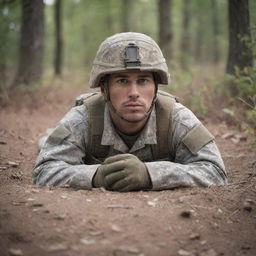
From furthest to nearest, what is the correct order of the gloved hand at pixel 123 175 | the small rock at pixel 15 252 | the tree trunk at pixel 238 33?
1. the tree trunk at pixel 238 33
2. the gloved hand at pixel 123 175
3. the small rock at pixel 15 252

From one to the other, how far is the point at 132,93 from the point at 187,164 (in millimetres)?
916

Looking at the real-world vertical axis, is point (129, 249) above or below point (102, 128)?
below

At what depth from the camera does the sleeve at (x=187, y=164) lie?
3.36 metres

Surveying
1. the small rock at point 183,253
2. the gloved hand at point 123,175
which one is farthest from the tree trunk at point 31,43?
the small rock at point 183,253

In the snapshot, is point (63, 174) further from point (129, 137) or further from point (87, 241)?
point (87, 241)

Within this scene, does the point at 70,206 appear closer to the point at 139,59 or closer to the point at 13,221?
the point at 13,221

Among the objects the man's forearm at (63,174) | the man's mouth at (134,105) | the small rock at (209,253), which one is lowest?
the small rock at (209,253)

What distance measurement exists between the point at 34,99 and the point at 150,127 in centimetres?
513

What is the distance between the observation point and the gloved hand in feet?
10.5

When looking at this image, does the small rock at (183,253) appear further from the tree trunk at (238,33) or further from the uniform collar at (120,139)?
the tree trunk at (238,33)

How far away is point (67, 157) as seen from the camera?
3.68 m

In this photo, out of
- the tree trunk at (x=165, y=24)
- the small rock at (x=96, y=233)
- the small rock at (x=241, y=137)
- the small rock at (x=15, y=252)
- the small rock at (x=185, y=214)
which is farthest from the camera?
the tree trunk at (x=165, y=24)

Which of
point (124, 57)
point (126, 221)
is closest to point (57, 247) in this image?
point (126, 221)

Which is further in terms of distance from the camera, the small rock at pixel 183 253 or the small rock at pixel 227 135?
the small rock at pixel 227 135
